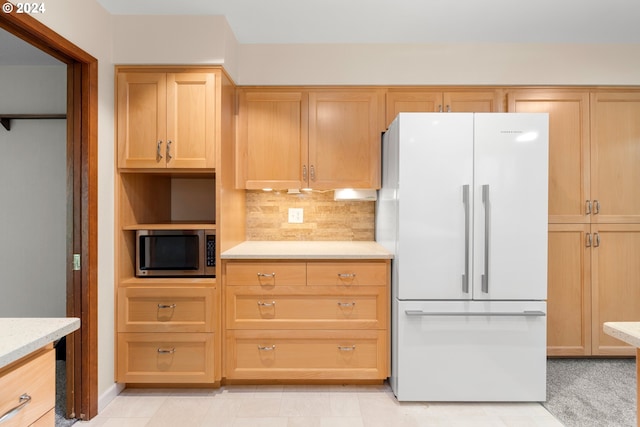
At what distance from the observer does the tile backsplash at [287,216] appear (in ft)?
9.93

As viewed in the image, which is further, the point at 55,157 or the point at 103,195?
the point at 55,157

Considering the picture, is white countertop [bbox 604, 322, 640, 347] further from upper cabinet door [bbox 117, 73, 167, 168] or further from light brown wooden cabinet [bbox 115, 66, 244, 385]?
upper cabinet door [bbox 117, 73, 167, 168]

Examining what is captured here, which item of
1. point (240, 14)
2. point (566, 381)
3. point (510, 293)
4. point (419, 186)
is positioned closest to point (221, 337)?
point (419, 186)

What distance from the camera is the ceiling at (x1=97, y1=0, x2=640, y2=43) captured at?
2.14 meters

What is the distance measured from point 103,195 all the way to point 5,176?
1212 mm

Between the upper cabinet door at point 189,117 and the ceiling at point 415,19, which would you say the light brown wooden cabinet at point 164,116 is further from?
the ceiling at point 415,19

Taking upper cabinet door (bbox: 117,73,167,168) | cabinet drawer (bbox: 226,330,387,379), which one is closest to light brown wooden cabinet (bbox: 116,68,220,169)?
upper cabinet door (bbox: 117,73,167,168)

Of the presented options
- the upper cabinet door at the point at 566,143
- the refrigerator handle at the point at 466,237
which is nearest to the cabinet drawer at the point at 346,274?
the refrigerator handle at the point at 466,237

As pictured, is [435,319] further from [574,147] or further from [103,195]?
[103,195]

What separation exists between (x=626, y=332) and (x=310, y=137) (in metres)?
2.09

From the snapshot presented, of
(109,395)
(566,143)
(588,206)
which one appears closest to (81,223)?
(109,395)

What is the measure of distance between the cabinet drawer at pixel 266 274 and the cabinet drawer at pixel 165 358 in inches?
15.9

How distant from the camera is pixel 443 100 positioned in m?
2.64

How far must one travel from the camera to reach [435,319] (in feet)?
7.07
